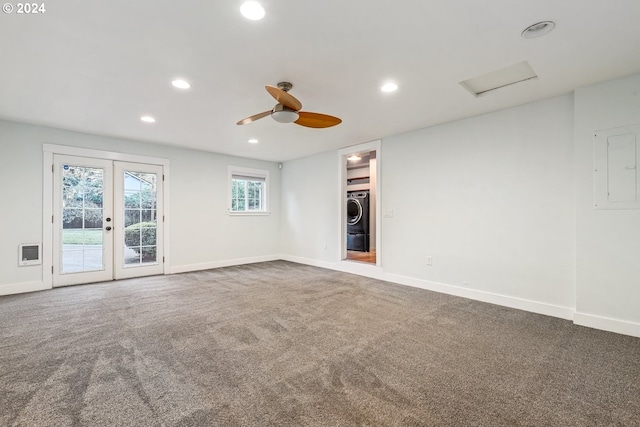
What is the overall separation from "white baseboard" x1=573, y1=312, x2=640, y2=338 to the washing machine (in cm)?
453

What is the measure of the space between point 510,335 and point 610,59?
247cm

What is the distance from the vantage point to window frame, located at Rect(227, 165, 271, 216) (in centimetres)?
594

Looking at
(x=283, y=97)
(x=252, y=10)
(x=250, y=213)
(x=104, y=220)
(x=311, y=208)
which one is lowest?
(x=104, y=220)

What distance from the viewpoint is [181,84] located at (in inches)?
108

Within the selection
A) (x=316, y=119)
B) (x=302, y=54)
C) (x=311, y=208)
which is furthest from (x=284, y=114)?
(x=311, y=208)

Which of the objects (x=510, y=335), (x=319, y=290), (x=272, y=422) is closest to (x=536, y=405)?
(x=510, y=335)

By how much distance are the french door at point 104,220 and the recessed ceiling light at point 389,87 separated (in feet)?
13.8

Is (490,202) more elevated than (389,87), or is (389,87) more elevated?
(389,87)

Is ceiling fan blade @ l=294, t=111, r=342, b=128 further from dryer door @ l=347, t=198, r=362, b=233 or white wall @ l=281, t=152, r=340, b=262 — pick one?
dryer door @ l=347, t=198, r=362, b=233

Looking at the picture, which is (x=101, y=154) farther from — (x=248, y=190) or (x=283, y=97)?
(x=283, y=97)

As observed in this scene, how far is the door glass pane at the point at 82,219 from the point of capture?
4.27 metres

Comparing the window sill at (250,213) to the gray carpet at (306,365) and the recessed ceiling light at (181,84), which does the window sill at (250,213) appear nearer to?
the gray carpet at (306,365)

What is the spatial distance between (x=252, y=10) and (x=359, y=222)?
5.78 m

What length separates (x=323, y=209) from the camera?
5797 mm
